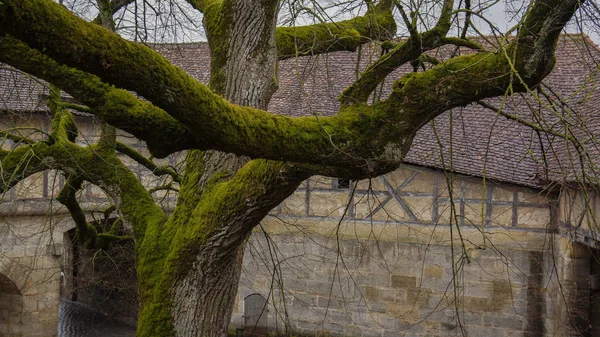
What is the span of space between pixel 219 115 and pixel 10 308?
9620 millimetres

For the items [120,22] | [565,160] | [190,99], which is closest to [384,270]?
[565,160]

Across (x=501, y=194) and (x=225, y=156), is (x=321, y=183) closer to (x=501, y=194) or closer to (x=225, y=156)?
(x=501, y=194)

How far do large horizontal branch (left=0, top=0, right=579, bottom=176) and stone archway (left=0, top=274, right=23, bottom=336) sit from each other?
9.08 metres

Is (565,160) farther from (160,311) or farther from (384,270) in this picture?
(160,311)

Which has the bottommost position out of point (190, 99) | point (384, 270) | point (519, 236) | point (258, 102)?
point (384, 270)

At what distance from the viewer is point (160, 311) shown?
12.0ft

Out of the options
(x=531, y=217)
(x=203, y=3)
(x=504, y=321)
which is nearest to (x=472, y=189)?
(x=531, y=217)

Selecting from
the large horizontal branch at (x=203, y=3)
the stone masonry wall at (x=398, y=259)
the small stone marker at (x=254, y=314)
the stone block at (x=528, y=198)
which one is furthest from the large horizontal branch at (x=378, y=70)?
the small stone marker at (x=254, y=314)

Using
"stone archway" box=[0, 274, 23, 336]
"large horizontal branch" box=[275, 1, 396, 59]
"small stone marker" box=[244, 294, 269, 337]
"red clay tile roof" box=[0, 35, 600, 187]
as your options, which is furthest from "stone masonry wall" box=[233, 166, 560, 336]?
"large horizontal branch" box=[275, 1, 396, 59]

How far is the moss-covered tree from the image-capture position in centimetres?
234

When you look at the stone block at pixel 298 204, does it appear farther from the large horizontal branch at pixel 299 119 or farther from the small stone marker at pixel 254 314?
the large horizontal branch at pixel 299 119

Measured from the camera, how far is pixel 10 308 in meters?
10.7

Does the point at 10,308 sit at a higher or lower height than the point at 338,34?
lower

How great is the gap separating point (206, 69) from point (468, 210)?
224 inches
